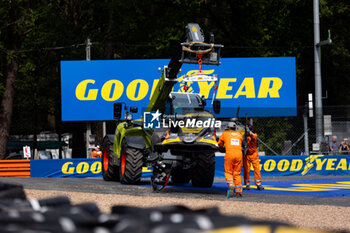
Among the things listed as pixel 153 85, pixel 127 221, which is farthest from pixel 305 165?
pixel 127 221

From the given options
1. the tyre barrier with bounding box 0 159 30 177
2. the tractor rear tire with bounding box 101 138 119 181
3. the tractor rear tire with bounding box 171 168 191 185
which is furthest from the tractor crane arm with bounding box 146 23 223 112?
the tyre barrier with bounding box 0 159 30 177

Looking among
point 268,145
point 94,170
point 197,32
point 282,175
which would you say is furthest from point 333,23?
point 197,32

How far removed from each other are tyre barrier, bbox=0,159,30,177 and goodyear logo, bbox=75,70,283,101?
6.71 meters

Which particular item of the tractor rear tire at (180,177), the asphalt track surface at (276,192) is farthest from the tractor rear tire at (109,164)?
the asphalt track surface at (276,192)

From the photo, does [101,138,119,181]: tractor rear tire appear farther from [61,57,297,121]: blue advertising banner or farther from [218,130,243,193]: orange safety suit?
[61,57,297,121]: blue advertising banner

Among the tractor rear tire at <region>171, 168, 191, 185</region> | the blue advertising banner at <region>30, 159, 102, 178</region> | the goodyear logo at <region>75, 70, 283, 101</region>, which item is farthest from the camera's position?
the goodyear logo at <region>75, 70, 283, 101</region>

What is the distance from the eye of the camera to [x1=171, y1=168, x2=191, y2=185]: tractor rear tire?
19.7 meters

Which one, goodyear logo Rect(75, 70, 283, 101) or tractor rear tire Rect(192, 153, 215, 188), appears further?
A: goodyear logo Rect(75, 70, 283, 101)

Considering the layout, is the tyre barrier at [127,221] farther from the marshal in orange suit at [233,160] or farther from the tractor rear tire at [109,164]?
the tractor rear tire at [109,164]

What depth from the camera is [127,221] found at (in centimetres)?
289

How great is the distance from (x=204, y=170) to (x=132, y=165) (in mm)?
1959

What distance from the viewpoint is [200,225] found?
273 cm

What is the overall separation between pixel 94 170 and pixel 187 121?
9307 millimetres

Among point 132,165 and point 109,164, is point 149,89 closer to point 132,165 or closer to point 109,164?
point 109,164
